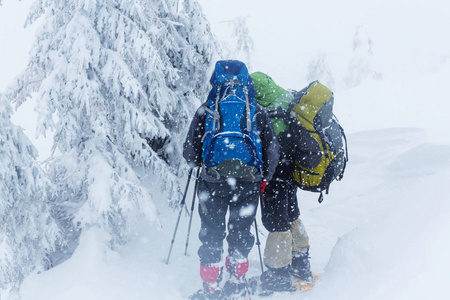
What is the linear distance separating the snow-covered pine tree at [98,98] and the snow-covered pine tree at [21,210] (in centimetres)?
40

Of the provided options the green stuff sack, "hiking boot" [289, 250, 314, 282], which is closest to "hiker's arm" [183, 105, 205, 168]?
the green stuff sack

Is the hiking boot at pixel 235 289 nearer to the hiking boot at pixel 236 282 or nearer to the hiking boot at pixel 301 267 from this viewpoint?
the hiking boot at pixel 236 282

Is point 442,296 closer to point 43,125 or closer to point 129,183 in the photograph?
point 129,183

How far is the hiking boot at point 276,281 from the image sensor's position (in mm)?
4605

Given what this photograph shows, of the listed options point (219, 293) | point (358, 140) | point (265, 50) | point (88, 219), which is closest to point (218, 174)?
point (219, 293)

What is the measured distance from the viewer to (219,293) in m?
4.32

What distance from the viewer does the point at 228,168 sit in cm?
397

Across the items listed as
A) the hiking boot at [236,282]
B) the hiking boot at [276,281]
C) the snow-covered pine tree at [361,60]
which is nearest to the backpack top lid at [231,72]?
the hiking boot at [236,282]

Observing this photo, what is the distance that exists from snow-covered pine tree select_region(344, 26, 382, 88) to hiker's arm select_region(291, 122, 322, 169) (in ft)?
170

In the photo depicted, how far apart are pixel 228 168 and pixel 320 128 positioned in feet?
4.38

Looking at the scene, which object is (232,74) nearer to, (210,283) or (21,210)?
(210,283)

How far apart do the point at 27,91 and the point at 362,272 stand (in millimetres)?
5200

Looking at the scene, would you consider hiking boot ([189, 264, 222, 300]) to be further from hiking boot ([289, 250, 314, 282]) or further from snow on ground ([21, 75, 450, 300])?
hiking boot ([289, 250, 314, 282])

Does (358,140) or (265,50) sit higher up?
(265,50)
